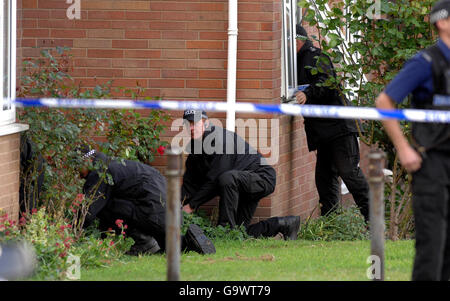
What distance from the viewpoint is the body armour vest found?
493 centimetres

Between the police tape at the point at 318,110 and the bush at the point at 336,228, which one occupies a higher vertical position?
the police tape at the point at 318,110

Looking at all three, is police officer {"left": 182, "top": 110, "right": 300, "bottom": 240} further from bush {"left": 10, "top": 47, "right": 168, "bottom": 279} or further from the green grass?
bush {"left": 10, "top": 47, "right": 168, "bottom": 279}

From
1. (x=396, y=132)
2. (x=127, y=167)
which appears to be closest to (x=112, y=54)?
(x=127, y=167)

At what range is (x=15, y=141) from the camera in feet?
Result: 23.8

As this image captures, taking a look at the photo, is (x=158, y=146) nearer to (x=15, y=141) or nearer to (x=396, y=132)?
(x=15, y=141)

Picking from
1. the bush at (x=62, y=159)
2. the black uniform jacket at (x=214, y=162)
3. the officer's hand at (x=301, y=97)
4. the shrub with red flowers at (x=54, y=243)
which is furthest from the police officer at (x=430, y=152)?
the officer's hand at (x=301, y=97)

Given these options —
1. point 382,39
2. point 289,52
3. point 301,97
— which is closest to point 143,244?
point 301,97

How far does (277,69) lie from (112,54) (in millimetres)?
1702

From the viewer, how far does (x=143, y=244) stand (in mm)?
8242

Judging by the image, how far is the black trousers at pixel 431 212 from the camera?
193 inches

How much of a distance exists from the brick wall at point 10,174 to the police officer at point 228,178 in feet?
6.86

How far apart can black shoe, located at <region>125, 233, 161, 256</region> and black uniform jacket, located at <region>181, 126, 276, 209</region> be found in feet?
2.94

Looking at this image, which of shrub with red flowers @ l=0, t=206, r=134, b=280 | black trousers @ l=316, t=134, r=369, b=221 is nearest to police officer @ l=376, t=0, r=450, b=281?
shrub with red flowers @ l=0, t=206, r=134, b=280

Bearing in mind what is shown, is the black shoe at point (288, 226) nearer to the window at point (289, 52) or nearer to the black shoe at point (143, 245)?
the window at point (289, 52)
